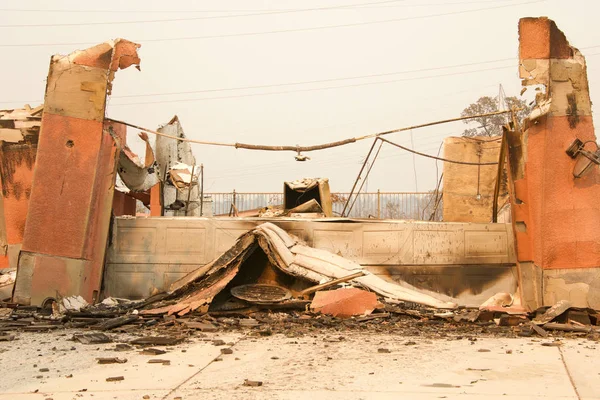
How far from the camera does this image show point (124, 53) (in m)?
10.9

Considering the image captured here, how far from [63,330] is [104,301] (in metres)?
2.49

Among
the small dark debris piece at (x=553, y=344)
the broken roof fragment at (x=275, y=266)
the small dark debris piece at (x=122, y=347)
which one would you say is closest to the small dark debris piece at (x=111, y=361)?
the small dark debris piece at (x=122, y=347)

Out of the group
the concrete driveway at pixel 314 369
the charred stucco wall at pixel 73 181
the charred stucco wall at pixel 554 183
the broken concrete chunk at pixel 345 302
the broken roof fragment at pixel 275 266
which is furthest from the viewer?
the charred stucco wall at pixel 554 183

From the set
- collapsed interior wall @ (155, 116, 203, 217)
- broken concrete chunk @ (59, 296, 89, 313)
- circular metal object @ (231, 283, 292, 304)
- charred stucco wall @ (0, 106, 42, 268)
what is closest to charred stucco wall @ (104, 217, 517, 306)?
broken concrete chunk @ (59, 296, 89, 313)

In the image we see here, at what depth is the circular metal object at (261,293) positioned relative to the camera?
9062 mm

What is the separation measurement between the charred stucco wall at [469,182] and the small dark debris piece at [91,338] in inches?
457

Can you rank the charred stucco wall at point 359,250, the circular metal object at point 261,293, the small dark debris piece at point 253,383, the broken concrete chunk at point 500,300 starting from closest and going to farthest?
the small dark debris piece at point 253,383, the circular metal object at point 261,293, the broken concrete chunk at point 500,300, the charred stucco wall at point 359,250

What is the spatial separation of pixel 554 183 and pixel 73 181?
7.24 meters

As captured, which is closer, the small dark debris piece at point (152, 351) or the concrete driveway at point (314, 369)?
the concrete driveway at point (314, 369)

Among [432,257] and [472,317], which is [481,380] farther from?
[432,257]

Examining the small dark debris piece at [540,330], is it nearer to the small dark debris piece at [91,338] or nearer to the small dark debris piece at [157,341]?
the small dark debris piece at [157,341]

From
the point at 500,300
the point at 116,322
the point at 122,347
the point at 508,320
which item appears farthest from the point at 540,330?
the point at 116,322

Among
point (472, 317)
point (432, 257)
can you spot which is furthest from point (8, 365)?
point (432, 257)

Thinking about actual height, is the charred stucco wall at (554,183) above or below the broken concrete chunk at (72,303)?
above
